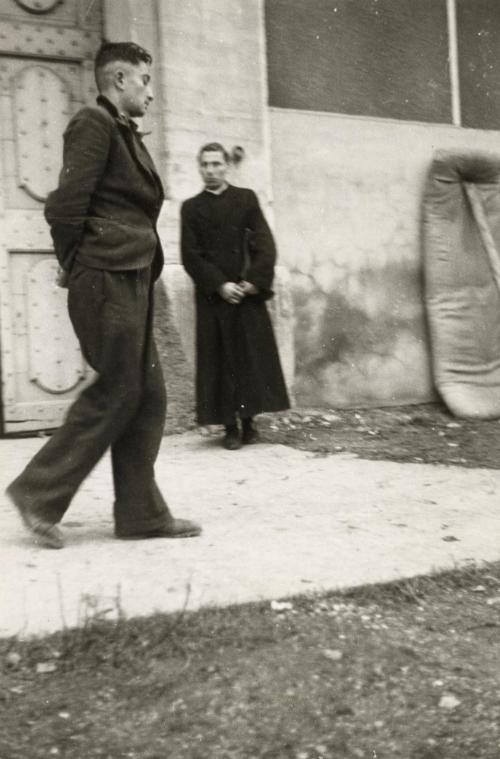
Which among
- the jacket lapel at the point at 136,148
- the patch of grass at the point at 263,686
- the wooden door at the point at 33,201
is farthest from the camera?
the wooden door at the point at 33,201

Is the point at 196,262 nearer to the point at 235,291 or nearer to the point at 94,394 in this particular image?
the point at 235,291

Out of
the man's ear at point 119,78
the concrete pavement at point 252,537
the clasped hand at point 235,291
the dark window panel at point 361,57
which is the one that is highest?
the dark window panel at point 361,57

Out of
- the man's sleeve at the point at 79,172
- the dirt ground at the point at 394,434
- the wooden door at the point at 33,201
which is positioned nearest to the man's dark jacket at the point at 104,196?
the man's sleeve at the point at 79,172

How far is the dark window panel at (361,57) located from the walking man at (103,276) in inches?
134

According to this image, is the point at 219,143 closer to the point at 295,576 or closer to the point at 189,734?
the point at 295,576

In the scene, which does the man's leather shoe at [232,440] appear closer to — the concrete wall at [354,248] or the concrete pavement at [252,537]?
the concrete pavement at [252,537]

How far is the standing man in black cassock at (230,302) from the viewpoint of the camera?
605 centimetres

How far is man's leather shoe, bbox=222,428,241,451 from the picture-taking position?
598 cm

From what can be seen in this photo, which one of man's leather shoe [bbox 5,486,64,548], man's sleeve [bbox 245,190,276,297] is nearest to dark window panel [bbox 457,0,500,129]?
man's sleeve [bbox 245,190,276,297]

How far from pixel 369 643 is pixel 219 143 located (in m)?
3.98

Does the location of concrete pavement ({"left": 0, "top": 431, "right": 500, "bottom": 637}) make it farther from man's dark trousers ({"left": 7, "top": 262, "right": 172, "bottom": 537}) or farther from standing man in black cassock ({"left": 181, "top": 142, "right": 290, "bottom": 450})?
standing man in black cassock ({"left": 181, "top": 142, "right": 290, "bottom": 450})

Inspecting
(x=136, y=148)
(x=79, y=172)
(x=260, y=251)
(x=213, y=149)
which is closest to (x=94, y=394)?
(x=79, y=172)

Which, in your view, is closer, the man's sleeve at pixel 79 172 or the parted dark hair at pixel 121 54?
the man's sleeve at pixel 79 172

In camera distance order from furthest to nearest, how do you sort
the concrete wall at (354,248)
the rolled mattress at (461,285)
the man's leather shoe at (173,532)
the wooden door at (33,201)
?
1. the rolled mattress at (461,285)
2. the concrete wall at (354,248)
3. the wooden door at (33,201)
4. the man's leather shoe at (173,532)
